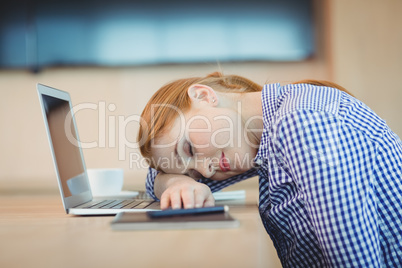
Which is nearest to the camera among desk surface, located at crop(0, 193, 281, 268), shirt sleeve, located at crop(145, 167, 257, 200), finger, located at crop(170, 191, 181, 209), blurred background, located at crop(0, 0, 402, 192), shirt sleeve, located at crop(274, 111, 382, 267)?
desk surface, located at crop(0, 193, 281, 268)

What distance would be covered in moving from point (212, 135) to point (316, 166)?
13.0 inches

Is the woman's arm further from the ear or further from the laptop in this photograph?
the ear

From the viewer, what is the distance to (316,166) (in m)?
0.71

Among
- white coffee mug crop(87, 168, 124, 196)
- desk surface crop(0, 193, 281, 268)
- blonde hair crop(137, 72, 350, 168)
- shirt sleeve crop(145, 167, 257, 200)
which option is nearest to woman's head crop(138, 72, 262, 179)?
blonde hair crop(137, 72, 350, 168)

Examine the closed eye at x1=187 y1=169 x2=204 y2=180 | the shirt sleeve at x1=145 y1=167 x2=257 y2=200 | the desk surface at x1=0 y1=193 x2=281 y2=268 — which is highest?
the desk surface at x1=0 y1=193 x2=281 y2=268

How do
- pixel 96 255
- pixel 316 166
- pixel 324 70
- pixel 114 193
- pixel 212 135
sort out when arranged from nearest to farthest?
pixel 96 255, pixel 316 166, pixel 212 135, pixel 114 193, pixel 324 70

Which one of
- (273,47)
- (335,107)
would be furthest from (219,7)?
(335,107)

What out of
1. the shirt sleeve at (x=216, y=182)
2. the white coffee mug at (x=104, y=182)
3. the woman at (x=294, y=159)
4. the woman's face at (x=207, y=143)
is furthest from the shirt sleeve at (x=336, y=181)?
the white coffee mug at (x=104, y=182)

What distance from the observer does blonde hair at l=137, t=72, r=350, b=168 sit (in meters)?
1.01

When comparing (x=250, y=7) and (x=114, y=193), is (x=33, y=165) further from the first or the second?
(x=250, y=7)

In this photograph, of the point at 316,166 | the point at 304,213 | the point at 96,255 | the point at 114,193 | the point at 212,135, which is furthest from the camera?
the point at 114,193

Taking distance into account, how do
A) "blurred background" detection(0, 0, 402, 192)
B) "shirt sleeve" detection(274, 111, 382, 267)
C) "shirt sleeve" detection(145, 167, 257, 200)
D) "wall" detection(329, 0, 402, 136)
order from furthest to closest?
"blurred background" detection(0, 0, 402, 192) < "wall" detection(329, 0, 402, 136) < "shirt sleeve" detection(145, 167, 257, 200) < "shirt sleeve" detection(274, 111, 382, 267)

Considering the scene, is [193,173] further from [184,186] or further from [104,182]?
[104,182]

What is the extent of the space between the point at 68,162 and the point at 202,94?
1.15 ft
